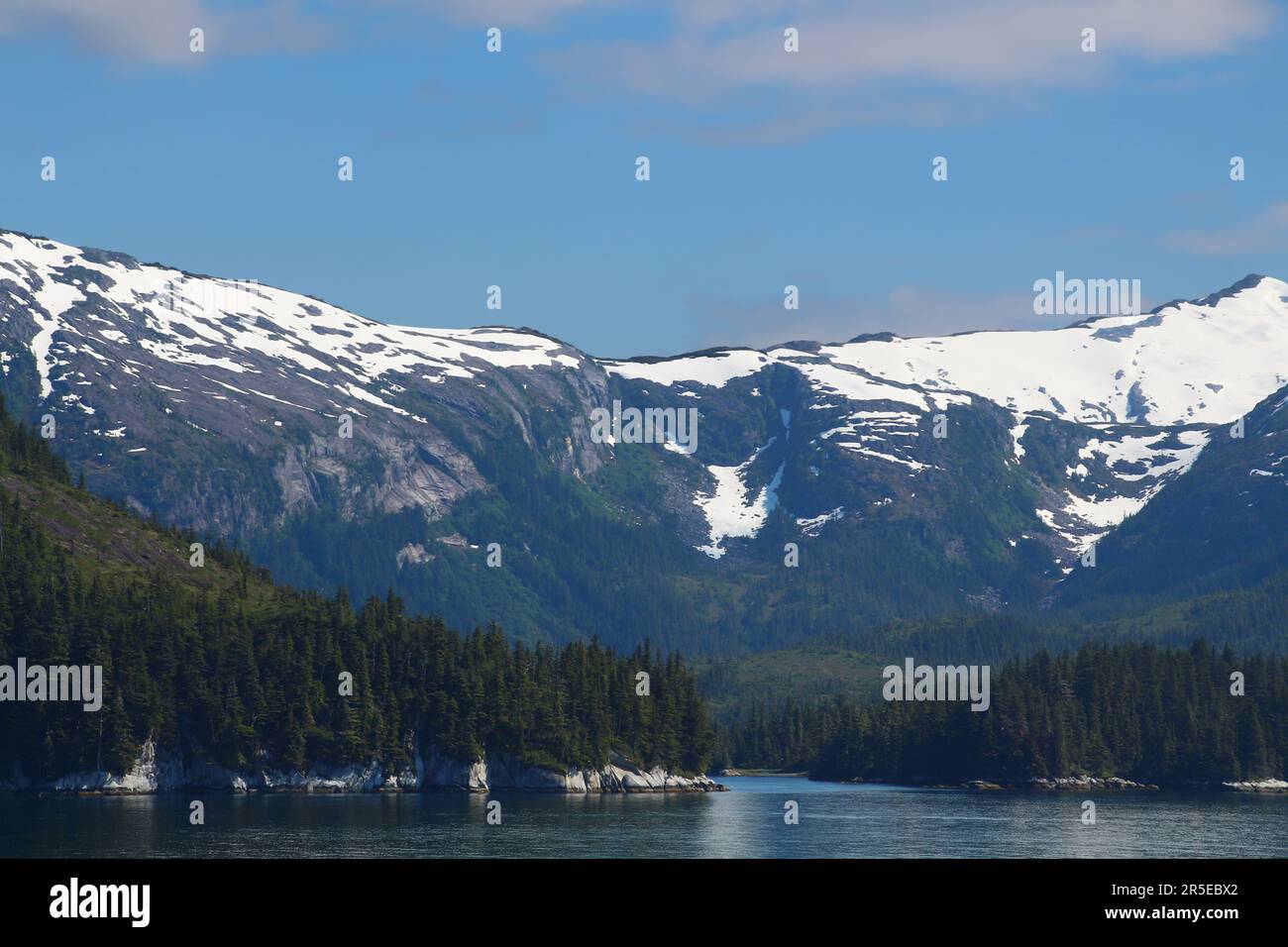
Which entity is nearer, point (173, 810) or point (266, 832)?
point (266, 832)

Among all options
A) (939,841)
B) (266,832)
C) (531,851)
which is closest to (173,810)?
(266,832)

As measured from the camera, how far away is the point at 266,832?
15462 cm
